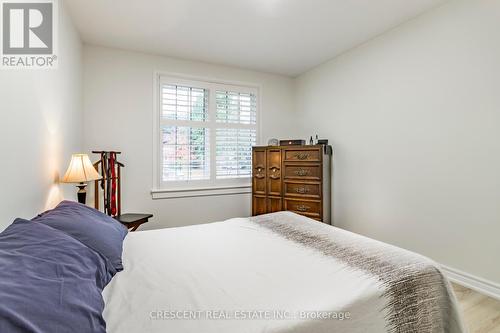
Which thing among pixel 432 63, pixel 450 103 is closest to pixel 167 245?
pixel 450 103

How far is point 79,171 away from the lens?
2131 millimetres

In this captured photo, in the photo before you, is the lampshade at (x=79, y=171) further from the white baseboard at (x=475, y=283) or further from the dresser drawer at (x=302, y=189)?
the white baseboard at (x=475, y=283)

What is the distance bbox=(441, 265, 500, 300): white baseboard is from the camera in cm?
208

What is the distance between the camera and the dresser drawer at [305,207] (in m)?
3.29

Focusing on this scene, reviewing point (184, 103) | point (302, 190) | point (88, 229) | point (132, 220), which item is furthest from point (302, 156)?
point (88, 229)

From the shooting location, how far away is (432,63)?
97.6 inches

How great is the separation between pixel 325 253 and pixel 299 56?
2932 mm

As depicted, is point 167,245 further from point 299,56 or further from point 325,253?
point 299,56

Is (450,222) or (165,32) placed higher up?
(165,32)

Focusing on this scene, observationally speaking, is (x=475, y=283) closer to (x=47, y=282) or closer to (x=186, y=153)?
(x=47, y=282)

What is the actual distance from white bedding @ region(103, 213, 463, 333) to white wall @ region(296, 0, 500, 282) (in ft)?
4.60

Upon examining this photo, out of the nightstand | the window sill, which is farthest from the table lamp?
the window sill

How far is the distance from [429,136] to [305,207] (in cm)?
157

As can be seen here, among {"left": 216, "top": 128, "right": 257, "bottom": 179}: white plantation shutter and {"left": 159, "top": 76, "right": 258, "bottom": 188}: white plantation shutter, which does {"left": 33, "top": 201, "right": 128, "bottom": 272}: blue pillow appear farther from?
{"left": 216, "top": 128, "right": 257, "bottom": 179}: white plantation shutter
